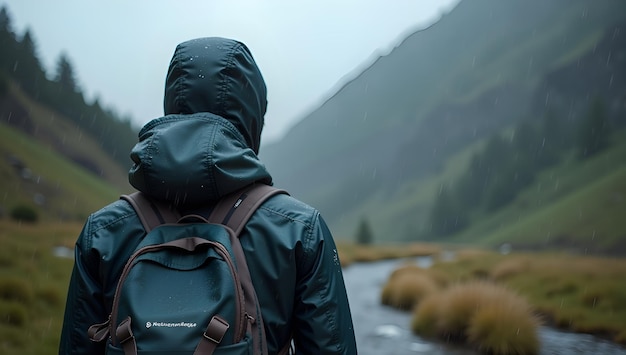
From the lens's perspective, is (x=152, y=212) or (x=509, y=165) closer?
(x=152, y=212)

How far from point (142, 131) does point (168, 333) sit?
95 centimetres

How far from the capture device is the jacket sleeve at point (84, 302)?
7.97 feet

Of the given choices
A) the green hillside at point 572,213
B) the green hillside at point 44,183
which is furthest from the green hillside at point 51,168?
the green hillside at point 572,213

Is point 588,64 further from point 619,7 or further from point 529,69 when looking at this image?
point 619,7

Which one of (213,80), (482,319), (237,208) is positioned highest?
(213,80)

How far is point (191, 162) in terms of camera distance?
218 cm

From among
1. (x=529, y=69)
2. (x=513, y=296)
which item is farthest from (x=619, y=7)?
(x=513, y=296)

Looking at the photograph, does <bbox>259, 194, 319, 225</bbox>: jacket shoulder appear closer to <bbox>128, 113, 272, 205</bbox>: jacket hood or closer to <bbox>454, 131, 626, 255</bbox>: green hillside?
<bbox>128, 113, 272, 205</bbox>: jacket hood

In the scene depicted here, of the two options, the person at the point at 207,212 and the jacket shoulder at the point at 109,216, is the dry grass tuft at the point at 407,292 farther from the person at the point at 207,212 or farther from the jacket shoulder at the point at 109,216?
the jacket shoulder at the point at 109,216

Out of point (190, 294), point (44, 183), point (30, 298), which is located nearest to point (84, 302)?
point (190, 294)

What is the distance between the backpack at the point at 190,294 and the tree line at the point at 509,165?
111180 millimetres

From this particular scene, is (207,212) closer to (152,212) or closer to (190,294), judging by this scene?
(152,212)

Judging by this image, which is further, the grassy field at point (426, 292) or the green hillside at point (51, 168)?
the green hillside at point (51, 168)

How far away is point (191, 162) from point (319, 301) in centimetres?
85
